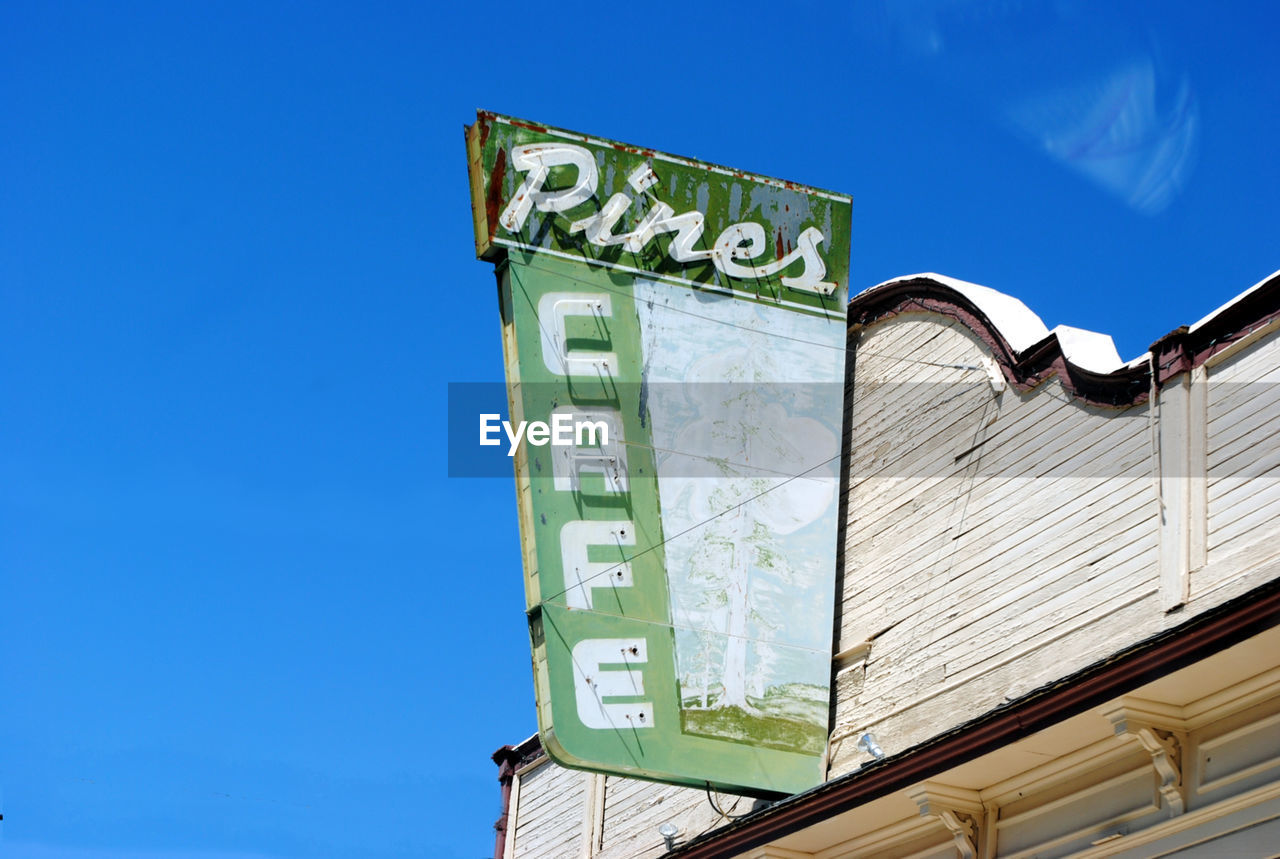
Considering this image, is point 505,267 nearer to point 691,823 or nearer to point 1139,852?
point 691,823

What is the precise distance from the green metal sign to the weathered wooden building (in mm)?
569

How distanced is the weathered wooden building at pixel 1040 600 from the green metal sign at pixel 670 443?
1.87ft

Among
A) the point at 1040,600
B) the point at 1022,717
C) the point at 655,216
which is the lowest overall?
the point at 1022,717

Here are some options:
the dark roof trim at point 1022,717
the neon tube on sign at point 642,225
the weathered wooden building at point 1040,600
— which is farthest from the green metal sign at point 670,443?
the dark roof trim at point 1022,717

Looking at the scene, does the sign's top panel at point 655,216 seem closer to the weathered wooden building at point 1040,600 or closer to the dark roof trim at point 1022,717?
the weathered wooden building at point 1040,600

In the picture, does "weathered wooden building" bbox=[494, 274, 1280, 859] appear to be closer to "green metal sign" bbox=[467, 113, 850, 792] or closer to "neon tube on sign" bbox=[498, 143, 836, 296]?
"green metal sign" bbox=[467, 113, 850, 792]

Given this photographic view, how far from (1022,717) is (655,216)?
5.87m

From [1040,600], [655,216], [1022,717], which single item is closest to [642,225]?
[655,216]

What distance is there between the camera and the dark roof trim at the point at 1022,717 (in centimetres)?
831

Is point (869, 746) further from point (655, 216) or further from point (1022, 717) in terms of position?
point (655, 216)

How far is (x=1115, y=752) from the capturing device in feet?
31.4

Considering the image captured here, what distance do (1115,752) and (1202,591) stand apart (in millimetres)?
1274

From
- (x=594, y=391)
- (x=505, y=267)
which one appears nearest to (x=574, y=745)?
(x=594, y=391)

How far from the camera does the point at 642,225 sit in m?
13.4
